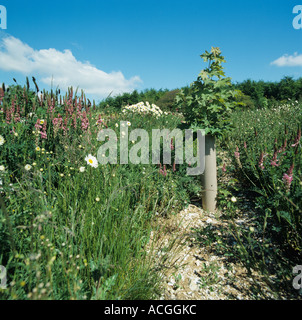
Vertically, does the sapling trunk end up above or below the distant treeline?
below

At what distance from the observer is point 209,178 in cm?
326

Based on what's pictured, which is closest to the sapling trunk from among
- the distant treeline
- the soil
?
the soil

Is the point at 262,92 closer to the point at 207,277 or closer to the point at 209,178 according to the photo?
the point at 209,178

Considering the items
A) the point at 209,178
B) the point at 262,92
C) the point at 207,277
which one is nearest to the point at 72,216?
the point at 207,277

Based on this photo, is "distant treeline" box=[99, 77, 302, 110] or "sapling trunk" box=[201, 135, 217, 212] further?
"distant treeline" box=[99, 77, 302, 110]

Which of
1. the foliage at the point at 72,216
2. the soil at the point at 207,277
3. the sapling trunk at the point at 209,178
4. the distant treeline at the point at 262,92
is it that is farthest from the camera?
the distant treeline at the point at 262,92

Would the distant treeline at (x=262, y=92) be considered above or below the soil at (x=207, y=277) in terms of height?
above

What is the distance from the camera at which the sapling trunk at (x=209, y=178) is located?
320 cm

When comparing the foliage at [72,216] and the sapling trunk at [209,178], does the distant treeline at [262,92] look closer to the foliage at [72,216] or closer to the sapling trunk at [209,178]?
the foliage at [72,216]

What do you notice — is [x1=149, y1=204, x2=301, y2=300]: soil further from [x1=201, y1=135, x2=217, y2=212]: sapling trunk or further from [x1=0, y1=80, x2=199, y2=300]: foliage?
[x1=201, y1=135, x2=217, y2=212]: sapling trunk

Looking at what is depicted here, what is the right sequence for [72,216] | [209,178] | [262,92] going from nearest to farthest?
1. [72,216]
2. [209,178]
3. [262,92]

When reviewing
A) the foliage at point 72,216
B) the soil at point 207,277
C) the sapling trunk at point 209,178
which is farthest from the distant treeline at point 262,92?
the soil at point 207,277

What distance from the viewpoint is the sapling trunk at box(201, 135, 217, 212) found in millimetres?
3195
